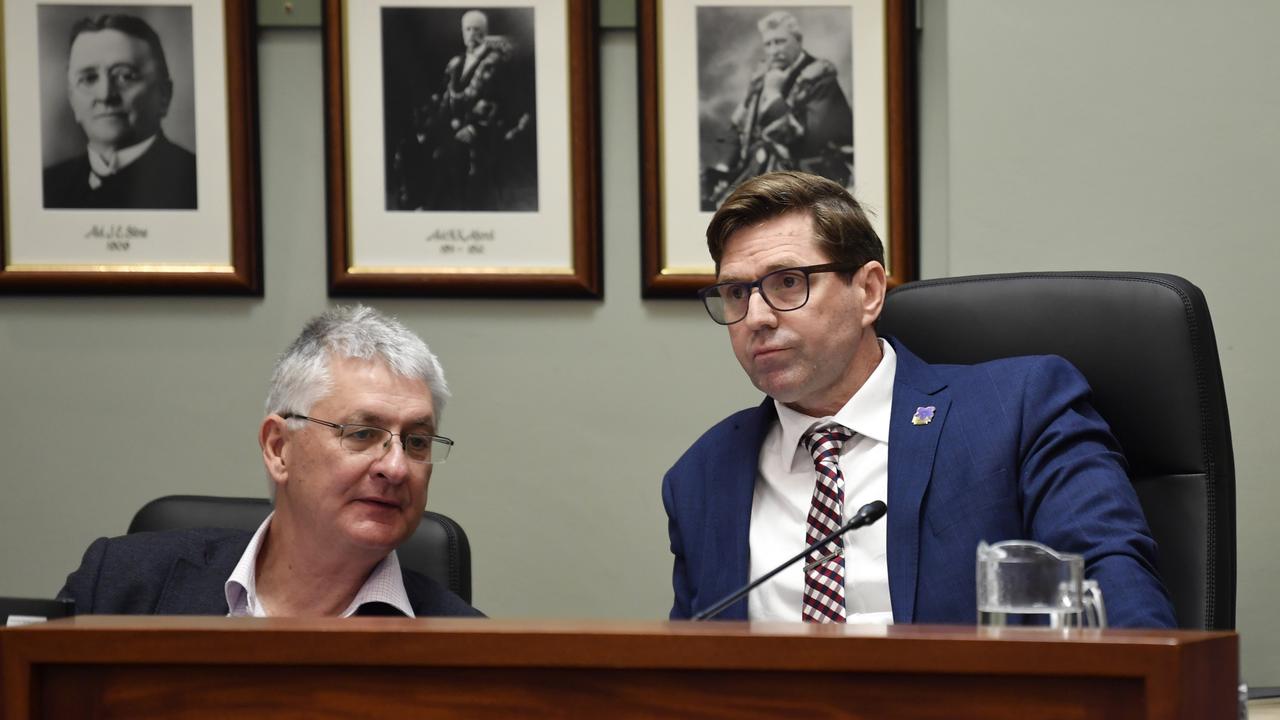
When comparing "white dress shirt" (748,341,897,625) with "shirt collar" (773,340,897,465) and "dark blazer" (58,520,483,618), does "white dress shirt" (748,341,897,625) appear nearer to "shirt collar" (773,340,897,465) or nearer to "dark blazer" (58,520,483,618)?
"shirt collar" (773,340,897,465)

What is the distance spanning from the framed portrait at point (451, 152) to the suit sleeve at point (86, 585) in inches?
42.1

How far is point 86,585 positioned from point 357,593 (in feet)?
1.35

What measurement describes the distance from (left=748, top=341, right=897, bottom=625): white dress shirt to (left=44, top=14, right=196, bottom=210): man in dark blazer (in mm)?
1571

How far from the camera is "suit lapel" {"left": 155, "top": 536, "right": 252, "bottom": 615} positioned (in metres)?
2.00

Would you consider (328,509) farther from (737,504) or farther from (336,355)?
(737,504)

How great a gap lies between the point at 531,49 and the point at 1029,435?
4.92 feet

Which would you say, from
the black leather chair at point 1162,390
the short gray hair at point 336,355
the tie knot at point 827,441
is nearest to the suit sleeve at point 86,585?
the short gray hair at point 336,355

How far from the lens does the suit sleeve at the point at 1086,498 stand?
178 centimetres

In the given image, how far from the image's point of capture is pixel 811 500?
2164 mm

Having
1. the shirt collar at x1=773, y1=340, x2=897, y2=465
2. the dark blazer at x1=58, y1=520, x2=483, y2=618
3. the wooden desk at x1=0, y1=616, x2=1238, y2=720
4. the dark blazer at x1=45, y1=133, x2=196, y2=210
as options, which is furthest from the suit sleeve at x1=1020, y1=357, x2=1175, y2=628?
the dark blazer at x1=45, y1=133, x2=196, y2=210

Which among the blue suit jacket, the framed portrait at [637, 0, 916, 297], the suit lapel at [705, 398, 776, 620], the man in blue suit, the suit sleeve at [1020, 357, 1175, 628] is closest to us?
the suit sleeve at [1020, 357, 1175, 628]

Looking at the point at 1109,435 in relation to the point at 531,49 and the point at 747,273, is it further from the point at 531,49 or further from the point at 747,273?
the point at 531,49

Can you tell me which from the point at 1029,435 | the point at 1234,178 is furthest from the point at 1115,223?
the point at 1029,435

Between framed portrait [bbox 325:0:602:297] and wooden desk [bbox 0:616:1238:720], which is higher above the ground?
framed portrait [bbox 325:0:602:297]
